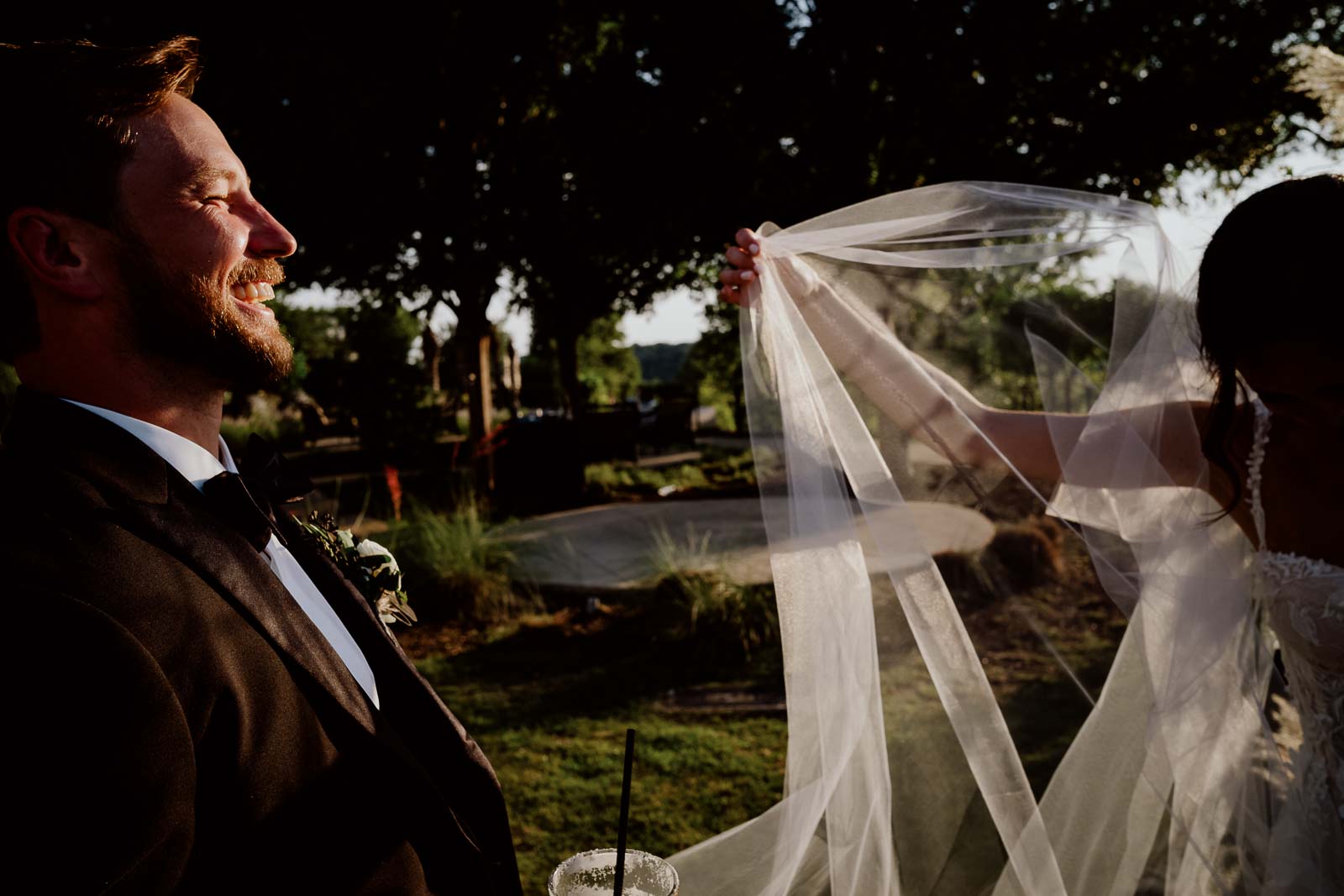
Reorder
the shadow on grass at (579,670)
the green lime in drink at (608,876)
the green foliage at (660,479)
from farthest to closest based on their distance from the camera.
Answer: the green foliage at (660,479)
the shadow on grass at (579,670)
the green lime in drink at (608,876)

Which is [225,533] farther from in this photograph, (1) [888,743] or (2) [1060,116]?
(2) [1060,116]

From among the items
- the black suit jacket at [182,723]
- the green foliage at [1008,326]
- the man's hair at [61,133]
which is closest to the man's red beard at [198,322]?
the man's hair at [61,133]

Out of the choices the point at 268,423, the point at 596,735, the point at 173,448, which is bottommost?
the point at 596,735

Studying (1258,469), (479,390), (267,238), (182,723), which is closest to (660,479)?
(479,390)

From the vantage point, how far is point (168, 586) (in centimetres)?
129

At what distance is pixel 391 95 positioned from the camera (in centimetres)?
795

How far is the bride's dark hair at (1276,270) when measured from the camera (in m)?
1.93

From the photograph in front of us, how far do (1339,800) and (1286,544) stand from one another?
2.21 feet

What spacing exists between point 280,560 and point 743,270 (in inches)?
60.9

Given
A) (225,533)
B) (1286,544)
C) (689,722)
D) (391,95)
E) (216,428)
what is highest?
(391,95)

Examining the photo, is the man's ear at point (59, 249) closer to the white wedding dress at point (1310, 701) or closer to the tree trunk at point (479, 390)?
the white wedding dress at point (1310, 701)

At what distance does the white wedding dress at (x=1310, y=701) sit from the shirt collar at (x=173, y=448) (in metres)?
2.70

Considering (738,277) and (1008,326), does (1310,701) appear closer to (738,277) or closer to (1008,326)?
(1008,326)

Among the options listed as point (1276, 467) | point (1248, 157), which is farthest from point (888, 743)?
point (1248, 157)
